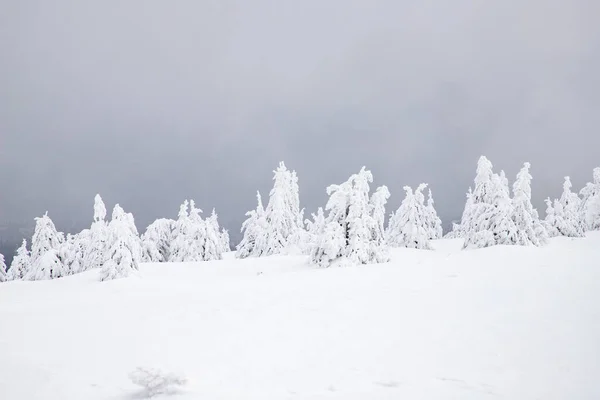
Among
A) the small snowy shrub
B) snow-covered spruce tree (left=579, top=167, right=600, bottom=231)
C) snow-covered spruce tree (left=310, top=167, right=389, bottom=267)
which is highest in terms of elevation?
snow-covered spruce tree (left=579, top=167, right=600, bottom=231)

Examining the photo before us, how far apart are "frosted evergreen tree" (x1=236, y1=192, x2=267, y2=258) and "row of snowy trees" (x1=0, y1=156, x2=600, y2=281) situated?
10 centimetres

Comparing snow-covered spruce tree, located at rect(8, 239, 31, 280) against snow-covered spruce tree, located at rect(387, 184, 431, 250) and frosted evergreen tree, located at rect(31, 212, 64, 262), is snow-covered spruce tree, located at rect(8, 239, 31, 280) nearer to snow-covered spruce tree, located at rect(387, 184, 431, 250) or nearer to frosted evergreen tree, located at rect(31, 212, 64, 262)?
frosted evergreen tree, located at rect(31, 212, 64, 262)

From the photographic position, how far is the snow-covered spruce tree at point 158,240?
36375mm

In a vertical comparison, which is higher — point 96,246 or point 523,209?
point 523,209

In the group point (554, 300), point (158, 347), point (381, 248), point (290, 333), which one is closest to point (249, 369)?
point (290, 333)

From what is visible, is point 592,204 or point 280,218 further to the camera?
point 592,204

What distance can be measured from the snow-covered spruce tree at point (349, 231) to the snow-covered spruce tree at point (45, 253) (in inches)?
907

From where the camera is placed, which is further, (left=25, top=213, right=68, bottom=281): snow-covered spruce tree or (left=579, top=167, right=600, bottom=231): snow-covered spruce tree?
(left=579, top=167, right=600, bottom=231): snow-covered spruce tree

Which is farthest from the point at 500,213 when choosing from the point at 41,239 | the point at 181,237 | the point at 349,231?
the point at 41,239

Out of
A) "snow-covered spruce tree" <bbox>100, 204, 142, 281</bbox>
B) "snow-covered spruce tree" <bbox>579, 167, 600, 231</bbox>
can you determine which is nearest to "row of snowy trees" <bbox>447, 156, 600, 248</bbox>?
"snow-covered spruce tree" <bbox>579, 167, 600, 231</bbox>

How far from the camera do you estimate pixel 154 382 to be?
4.84 m

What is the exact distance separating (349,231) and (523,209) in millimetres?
15333

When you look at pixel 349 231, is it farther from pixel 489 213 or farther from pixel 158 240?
pixel 158 240

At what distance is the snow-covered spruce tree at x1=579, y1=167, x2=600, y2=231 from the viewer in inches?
1572
